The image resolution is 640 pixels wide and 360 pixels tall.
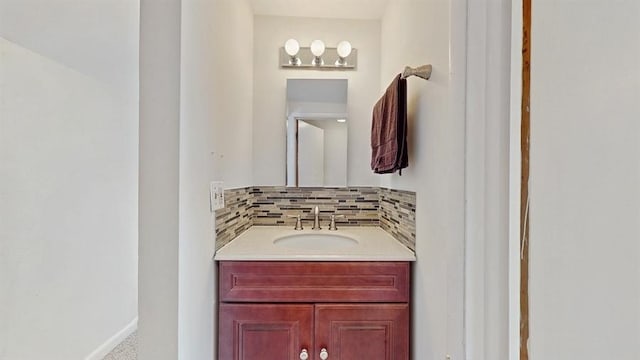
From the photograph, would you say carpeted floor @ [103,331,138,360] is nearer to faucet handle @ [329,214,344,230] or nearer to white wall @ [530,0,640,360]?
white wall @ [530,0,640,360]

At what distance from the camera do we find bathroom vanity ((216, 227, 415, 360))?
58.1 inches

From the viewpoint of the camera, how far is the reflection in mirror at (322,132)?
226 cm

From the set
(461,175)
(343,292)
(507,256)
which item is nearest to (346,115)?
(343,292)

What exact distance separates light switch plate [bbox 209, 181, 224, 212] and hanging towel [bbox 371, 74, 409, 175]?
0.78m

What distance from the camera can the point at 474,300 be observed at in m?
0.55

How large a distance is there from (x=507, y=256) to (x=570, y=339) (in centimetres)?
12

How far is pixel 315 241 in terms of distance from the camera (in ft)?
6.69

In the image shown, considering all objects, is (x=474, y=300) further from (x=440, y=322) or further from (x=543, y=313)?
(x=440, y=322)

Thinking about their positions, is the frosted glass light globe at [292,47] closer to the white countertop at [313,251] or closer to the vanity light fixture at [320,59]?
the vanity light fixture at [320,59]

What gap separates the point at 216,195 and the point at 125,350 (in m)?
0.77

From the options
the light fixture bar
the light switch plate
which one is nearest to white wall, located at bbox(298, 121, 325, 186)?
the light fixture bar

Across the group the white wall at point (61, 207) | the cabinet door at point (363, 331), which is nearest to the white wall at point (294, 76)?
the cabinet door at point (363, 331)

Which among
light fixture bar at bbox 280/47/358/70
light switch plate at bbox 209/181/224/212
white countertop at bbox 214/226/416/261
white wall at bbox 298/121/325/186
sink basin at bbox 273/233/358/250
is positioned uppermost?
light fixture bar at bbox 280/47/358/70

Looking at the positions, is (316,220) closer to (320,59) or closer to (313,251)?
(313,251)
